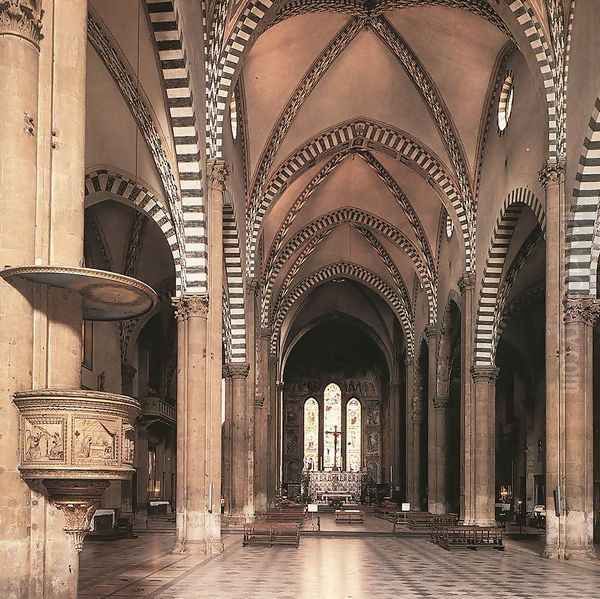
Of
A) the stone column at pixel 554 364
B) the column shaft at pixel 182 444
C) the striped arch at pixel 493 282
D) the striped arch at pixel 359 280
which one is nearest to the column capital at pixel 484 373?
the striped arch at pixel 493 282

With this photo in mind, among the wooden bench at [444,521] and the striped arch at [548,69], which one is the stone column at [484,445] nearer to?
the wooden bench at [444,521]

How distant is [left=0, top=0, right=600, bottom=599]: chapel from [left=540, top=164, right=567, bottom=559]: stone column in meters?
0.06

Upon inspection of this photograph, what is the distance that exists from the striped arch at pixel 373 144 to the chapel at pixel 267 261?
76 millimetres

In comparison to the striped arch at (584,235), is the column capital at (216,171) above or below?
above

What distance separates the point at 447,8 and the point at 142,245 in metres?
11.0

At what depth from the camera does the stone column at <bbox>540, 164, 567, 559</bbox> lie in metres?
19.3

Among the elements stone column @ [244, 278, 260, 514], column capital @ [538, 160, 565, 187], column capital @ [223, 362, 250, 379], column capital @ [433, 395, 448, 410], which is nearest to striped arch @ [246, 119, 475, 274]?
stone column @ [244, 278, 260, 514]

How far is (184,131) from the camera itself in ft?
60.7

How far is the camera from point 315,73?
2639cm

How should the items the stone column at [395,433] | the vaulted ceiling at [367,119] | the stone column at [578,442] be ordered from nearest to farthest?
the stone column at [578,442] → the vaulted ceiling at [367,119] → the stone column at [395,433]

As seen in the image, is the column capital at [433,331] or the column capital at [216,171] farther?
the column capital at [433,331]

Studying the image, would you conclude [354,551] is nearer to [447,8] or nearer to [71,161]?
[447,8]

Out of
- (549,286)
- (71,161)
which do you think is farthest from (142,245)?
(71,161)

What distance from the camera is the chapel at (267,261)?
7504 millimetres
